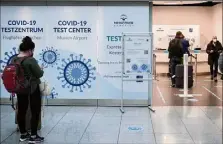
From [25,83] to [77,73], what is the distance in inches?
138

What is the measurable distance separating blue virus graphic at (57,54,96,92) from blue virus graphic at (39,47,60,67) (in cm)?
19

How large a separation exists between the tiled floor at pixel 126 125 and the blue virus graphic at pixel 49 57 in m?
1.03

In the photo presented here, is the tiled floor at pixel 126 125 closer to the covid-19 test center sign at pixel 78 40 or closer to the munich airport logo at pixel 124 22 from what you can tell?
the covid-19 test center sign at pixel 78 40

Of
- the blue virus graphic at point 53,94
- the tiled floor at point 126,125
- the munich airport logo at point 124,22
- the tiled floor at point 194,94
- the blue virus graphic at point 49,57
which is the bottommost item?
the tiled floor at point 126,125

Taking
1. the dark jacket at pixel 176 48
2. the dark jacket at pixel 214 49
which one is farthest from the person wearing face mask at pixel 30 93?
the dark jacket at pixel 214 49

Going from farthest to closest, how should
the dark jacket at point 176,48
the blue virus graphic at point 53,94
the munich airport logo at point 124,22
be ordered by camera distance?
the dark jacket at point 176,48
the blue virus graphic at point 53,94
the munich airport logo at point 124,22

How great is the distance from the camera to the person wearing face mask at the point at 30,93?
6250 mm

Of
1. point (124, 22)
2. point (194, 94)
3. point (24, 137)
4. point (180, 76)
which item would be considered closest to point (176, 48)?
point (180, 76)

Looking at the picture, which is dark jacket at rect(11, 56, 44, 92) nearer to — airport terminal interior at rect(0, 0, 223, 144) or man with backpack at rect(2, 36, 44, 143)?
man with backpack at rect(2, 36, 44, 143)

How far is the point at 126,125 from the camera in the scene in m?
7.73

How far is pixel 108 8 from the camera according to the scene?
374 inches

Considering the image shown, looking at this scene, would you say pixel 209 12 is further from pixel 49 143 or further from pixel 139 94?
pixel 49 143

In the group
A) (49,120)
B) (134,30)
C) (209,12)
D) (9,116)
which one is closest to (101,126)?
(49,120)

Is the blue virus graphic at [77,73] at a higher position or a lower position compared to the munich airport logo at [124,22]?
lower
